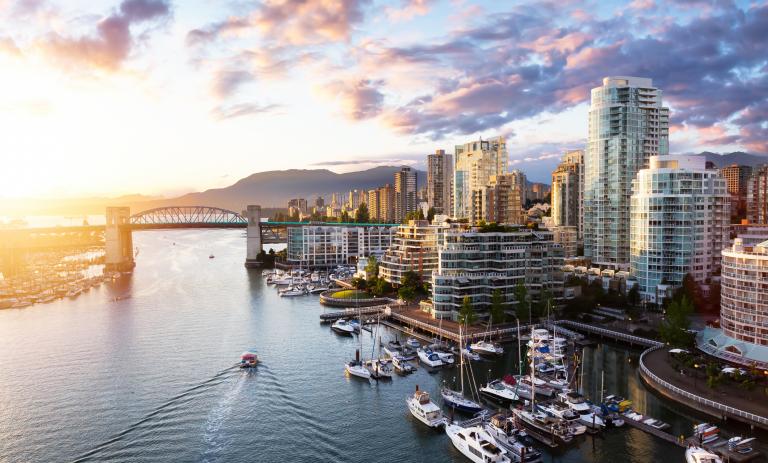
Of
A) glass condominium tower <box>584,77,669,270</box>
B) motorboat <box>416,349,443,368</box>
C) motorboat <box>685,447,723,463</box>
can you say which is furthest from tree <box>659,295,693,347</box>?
glass condominium tower <box>584,77,669,270</box>

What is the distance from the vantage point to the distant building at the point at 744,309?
31172mm

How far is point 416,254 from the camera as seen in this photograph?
6075 cm

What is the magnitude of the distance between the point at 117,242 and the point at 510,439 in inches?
3516

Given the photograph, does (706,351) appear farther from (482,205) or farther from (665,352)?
(482,205)

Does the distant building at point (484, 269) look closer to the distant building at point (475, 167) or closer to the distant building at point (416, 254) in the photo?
the distant building at point (416, 254)

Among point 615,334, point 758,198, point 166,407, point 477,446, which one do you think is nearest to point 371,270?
point 615,334

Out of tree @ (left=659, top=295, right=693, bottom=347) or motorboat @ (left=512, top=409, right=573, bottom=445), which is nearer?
motorboat @ (left=512, top=409, right=573, bottom=445)

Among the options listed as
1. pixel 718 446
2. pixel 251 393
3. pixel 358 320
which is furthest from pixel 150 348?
pixel 718 446

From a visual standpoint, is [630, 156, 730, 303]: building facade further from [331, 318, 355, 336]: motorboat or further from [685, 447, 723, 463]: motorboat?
[685, 447, 723, 463]: motorboat

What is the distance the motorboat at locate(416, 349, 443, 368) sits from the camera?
117 feet

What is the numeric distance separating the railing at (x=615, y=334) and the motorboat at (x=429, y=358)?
565 inches

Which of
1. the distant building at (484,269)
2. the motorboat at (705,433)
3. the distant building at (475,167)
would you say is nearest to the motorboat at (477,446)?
the motorboat at (705,433)

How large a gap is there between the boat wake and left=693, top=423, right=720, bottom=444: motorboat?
81.3 feet

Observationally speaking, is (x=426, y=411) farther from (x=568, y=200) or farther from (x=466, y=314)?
(x=568, y=200)
